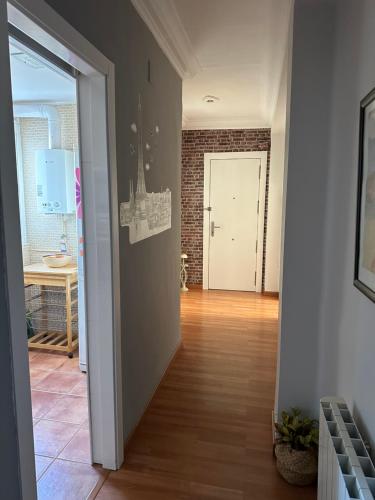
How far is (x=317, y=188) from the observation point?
6.43ft

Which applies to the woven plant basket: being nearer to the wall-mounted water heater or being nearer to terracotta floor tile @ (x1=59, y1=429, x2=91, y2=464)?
terracotta floor tile @ (x1=59, y1=429, x2=91, y2=464)

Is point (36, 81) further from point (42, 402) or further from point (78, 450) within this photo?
point (78, 450)

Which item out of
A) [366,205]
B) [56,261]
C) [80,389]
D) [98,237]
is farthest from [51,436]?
[366,205]

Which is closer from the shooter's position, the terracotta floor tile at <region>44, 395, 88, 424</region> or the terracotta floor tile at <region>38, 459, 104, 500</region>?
the terracotta floor tile at <region>38, 459, 104, 500</region>

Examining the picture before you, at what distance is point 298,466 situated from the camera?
189 cm

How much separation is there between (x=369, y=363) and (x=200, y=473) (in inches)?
51.2

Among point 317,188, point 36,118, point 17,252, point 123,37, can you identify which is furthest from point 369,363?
point 36,118

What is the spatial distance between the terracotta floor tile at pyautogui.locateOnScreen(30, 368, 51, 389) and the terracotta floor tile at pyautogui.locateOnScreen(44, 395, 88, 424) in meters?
0.37

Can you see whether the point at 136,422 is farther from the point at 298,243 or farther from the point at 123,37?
the point at 123,37

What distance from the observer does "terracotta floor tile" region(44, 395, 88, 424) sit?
250 cm

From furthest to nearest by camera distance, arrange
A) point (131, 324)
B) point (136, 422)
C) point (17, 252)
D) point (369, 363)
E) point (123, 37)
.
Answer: point (136, 422) → point (131, 324) → point (123, 37) → point (369, 363) → point (17, 252)

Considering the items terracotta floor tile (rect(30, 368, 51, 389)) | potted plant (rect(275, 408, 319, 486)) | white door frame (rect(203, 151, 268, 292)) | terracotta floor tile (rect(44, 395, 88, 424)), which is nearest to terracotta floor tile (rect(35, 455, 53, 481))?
terracotta floor tile (rect(44, 395, 88, 424))

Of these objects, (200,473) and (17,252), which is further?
(200,473)

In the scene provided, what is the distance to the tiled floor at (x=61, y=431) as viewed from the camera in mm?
1928
